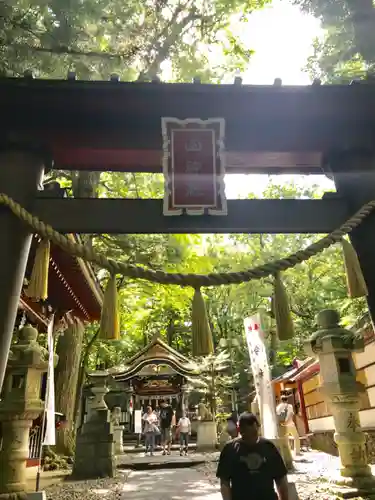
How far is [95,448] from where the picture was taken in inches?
398

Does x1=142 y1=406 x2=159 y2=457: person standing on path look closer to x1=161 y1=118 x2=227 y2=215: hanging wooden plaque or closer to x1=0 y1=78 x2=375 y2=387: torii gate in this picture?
x1=0 y1=78 x2=375 y2=387: torii gate

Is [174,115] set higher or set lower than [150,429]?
higher

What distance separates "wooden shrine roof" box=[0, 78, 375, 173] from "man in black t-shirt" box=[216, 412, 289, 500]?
2.56m

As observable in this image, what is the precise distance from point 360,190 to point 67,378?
9876 mm

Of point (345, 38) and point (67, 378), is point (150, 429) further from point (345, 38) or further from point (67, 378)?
point (345, 38)

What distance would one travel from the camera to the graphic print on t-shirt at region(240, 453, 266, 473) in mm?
2914

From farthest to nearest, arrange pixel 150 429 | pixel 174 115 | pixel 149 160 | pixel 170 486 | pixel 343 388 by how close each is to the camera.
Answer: pixel 150 429 → pixel 170 486 → pixel 343 388 → pixel 149 160 → pixel 174 115

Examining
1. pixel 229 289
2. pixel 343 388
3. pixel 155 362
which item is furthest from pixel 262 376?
pixel 229 289

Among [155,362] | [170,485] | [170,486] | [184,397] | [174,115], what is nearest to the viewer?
[174,115]

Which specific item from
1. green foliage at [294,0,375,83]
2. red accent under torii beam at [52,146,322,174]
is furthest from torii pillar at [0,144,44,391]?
green foliage at [294,0,375,83]

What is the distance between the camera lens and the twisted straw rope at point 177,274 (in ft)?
10.0

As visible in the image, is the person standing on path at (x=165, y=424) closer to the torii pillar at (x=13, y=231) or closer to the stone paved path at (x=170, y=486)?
the stone paved path at (x=170, y=486)

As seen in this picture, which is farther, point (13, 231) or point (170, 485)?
point (170, 485)

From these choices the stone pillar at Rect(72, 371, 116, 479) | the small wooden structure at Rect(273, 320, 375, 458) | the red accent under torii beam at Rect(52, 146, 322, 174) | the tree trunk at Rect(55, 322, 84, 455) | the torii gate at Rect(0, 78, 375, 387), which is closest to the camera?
the torii gate at Rect(0, 78, 375, 387)
